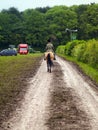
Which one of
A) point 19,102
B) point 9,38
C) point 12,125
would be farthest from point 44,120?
point 9,38

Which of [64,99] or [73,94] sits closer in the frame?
[64,99]

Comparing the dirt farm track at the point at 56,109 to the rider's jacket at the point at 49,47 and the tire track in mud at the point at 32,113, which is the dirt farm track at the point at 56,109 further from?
the rider's jacket at the point at 49,47

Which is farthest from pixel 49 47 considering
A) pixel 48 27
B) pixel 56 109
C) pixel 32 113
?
pixel 48 27

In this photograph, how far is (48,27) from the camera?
12400 cm

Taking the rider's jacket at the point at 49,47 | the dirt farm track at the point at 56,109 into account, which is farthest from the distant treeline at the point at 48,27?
the dirt farm track at the point at 56,109

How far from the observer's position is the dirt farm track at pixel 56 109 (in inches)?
422

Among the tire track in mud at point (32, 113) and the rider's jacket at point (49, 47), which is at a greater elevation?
the rider's jacket at point (49, 47)

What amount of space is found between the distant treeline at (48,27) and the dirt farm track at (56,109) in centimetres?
9308

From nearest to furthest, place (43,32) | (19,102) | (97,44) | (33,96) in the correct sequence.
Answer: (19,102) < (33,96) < (97,44) < (43,32)

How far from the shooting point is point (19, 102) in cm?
1474

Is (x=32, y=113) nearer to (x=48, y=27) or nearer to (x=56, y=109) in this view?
(x=56, y=109)

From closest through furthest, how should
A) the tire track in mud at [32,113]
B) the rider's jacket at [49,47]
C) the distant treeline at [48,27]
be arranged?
the tire track in mud at [32,113] < the rider's jacket at [49,47] < the distant treeline at [48,27]

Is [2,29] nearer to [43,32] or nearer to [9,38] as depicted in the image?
[9,38]

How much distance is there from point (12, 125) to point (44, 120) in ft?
3.32
